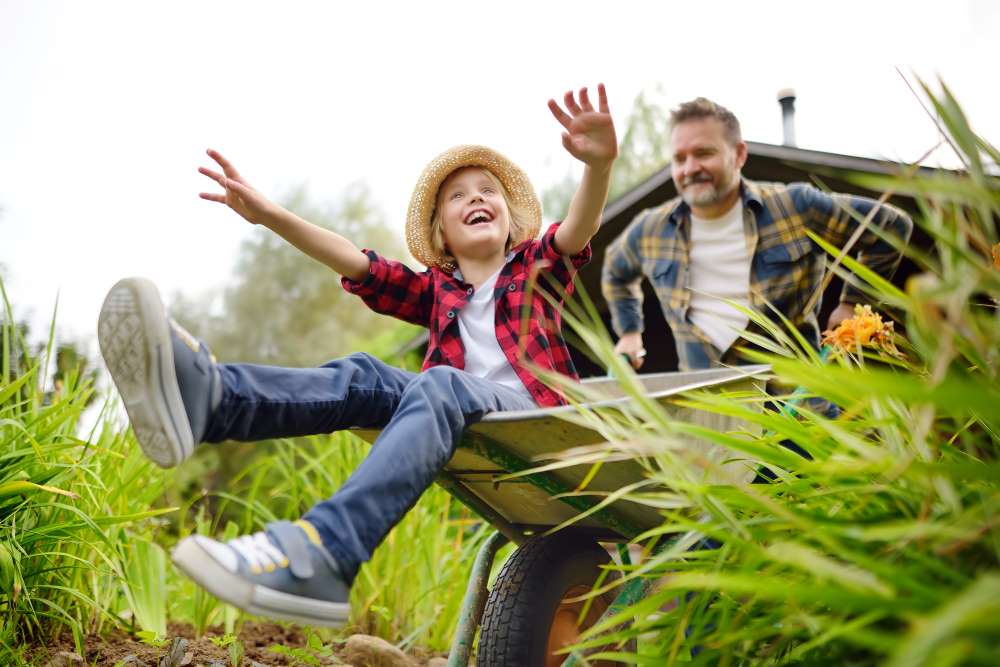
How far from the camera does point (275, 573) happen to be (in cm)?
115

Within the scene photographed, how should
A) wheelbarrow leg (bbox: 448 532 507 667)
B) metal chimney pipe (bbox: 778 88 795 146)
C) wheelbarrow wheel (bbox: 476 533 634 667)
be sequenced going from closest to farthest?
wheelbarrow wheel (bbox: 476 533 634 667), wheelbarrow leg (bbox: 448 532 507 667), metal chimney pipe (bbox: 778 88 795 146)

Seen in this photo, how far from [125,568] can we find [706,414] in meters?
1.79

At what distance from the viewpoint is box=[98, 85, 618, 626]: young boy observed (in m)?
1.20

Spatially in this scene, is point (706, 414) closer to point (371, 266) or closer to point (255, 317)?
point (371, 266)

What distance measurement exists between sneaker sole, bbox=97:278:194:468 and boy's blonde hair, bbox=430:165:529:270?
4.31ft

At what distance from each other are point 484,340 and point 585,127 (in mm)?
671

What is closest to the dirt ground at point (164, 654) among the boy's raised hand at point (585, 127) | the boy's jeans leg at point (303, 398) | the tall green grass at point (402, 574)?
the tall green grass at point (402, 574)

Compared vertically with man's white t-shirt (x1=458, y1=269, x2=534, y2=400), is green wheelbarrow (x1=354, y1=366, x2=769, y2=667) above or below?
below

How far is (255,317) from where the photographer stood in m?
24.2

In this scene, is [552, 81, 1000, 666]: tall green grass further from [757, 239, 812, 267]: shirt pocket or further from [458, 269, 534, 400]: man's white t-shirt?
[757, 239, 812, 267]: shirt pocket

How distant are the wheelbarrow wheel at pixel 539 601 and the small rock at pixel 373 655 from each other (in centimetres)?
76

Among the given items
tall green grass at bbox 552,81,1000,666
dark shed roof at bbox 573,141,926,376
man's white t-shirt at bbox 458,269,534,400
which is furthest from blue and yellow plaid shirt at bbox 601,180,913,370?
tall green grass at bbox 552,81,1000,666

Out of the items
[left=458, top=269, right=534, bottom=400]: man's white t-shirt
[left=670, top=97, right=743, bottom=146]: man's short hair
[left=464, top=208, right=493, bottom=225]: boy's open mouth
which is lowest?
[left=458, top=269, right=534, bottom=400]: man's white t-shirt

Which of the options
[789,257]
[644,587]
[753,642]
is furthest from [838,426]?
[789,257]
